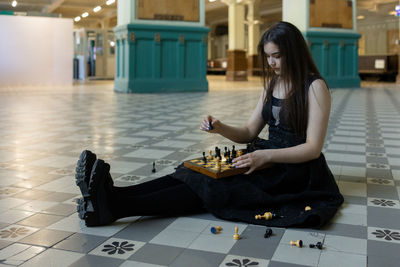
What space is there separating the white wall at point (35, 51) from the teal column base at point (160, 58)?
4782 millimetres

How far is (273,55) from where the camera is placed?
258 centimetres

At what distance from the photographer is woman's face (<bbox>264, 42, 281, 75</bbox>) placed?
8.34 ft

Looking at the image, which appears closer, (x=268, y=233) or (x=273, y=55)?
(x=268, y=233)

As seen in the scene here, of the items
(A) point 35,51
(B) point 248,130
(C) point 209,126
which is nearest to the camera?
(C) point 209,126

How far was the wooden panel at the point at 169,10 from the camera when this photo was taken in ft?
41.0

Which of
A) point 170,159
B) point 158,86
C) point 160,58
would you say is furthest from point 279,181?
point 160,58

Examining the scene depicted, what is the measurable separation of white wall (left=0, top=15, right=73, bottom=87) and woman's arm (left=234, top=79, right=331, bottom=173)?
15.8m

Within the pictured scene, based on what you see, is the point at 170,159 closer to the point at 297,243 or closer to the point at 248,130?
the point at 248,130

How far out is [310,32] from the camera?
14.7m

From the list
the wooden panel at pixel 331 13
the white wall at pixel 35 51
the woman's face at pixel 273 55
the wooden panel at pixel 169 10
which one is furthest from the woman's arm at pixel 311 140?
the white wall at pixel 35 51

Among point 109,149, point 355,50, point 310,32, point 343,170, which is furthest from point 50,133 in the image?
point 355,50

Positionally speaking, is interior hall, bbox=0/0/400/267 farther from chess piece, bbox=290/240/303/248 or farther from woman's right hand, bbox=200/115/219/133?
woman's right hand, bbox=200/115/219/133

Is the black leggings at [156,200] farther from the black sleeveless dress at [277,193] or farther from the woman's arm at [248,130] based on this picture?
the woman's arm at [248,130]

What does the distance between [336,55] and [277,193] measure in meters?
13.7
